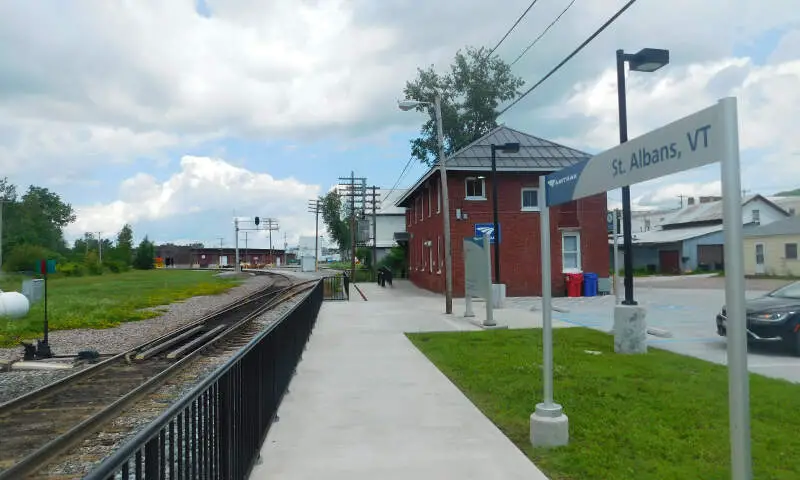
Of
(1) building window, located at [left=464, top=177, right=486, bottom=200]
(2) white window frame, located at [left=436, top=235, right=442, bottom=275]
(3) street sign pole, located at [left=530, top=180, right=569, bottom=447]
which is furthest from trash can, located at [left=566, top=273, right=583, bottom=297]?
(3) street sign pole, located at [left=530, top=180, right=569, bottom=447]

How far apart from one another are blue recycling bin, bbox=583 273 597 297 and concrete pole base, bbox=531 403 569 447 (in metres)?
22.2

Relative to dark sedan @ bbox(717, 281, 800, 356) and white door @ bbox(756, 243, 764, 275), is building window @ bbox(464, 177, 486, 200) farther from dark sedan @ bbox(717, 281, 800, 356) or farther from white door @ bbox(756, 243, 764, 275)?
white door @ bbox(756, 243, 764, 275)

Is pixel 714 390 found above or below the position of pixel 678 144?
below

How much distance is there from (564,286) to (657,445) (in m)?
22.3

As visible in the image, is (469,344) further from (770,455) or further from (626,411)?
(770,455)

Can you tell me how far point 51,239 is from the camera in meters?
105

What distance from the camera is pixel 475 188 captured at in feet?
92.8

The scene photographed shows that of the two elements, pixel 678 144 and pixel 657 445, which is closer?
pixel 678 144

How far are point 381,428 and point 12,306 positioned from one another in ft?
54.6

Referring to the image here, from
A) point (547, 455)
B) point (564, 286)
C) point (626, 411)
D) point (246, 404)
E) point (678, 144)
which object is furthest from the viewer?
point (564, 286)

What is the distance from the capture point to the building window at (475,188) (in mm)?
27984

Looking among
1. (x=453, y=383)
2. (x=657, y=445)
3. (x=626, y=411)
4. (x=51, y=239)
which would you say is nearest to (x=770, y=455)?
(x=657, y=445)

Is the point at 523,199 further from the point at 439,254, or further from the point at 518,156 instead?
the point at 439,254

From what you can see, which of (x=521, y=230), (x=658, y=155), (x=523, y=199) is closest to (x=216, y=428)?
(x=658, y=155)
